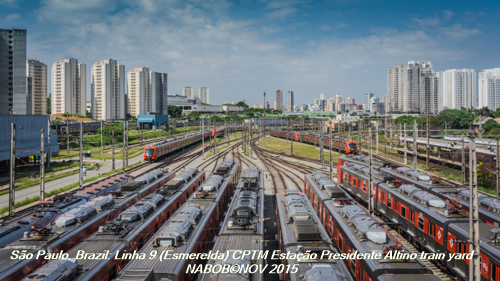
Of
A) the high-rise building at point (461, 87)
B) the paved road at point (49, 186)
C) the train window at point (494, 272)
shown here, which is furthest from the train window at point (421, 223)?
the high-rise building at point (461, 87)

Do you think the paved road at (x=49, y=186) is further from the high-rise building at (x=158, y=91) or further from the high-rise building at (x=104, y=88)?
the high-rise building at (x=158, y=91)

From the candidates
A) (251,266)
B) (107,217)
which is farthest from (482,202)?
(107,217)

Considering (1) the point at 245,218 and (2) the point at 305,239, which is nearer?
(2) the point at 305,239

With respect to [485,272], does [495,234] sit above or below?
above

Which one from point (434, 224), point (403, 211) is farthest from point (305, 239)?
point (403, 211)

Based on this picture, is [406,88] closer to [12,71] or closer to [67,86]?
[67,86]

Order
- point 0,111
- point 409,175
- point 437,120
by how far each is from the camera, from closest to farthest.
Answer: point 409,175 → point 0,111 → point 437,120

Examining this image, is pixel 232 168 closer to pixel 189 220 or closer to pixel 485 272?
pixel 189 220
